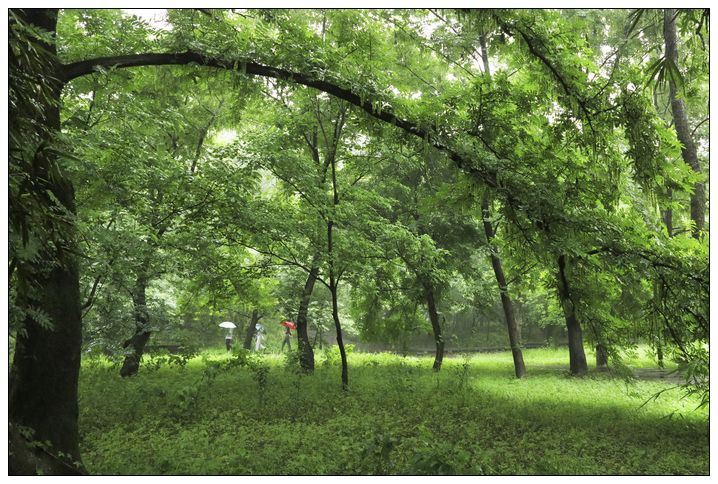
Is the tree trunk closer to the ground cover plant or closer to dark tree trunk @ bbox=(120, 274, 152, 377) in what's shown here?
the ground cover plant

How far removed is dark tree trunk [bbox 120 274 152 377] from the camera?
33.7 ft

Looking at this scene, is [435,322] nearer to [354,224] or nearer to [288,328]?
[354,224]

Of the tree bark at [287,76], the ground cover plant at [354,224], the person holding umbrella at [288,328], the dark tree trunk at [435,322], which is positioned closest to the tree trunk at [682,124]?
the ground cover plant at [354,224]

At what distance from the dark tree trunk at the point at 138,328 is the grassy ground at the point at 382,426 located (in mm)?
416

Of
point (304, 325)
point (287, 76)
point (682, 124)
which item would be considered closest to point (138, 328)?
point (304, 325)

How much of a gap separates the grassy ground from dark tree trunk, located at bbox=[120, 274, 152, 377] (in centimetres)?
42

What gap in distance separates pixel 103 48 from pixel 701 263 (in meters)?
7.51

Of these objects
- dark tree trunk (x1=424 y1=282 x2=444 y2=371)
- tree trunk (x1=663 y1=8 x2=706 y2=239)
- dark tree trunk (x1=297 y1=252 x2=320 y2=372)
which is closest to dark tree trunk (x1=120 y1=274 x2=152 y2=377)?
dark tree trunk (x1=297 y1=252 x2=320 y2=372)

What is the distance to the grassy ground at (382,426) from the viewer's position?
627 centimetres

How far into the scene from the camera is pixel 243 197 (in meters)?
8.98

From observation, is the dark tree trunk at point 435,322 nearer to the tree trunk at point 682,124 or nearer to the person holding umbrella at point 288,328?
the person holding umbrella at point 288,328

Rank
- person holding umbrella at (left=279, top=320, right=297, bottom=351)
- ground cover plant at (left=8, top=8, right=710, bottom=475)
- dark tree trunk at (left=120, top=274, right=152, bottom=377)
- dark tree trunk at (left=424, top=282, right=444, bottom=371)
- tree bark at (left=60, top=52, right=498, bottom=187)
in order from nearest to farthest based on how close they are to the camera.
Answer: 1. ground cover plant at (left=8, top=8, right=710, bottom=475)
2. tree bark at (left=60, top=52, right=498, bottom=187)
3. dark tree trunk at (left=120, top=274, right=152, bottom=377)
4. dark tree trunk at (left=424, top=282, right=444, bottom=371)
5. person holding umbrella at (left=279, top=320, right=297, bottom=351)
